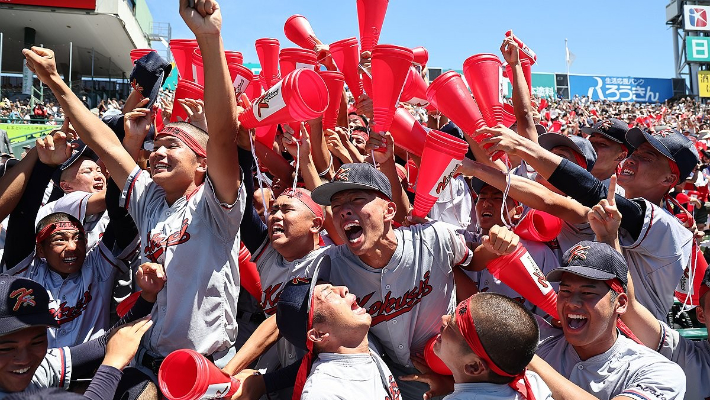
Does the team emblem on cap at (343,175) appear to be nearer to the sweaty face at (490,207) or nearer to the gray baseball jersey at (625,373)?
the sweaty face at (490,207)

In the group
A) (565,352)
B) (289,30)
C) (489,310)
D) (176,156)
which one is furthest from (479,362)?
(289,30)

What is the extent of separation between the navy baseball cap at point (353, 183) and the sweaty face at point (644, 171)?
4.86 feet

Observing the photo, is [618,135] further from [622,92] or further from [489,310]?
[622,92]

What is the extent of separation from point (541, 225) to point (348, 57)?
1707 mm

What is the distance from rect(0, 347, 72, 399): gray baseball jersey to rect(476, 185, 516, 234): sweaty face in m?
2.28

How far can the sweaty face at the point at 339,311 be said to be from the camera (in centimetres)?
254

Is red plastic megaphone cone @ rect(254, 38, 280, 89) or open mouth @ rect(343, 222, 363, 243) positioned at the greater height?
red plastic megaphone cone @ rect(254, 38, 280, 89)

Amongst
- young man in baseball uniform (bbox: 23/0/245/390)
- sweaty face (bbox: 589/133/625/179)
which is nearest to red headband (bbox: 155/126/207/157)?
young man in baseball uniform (bbox: 23/0/245/390)

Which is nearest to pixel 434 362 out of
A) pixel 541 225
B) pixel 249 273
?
pixel 541 225

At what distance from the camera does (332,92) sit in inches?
141

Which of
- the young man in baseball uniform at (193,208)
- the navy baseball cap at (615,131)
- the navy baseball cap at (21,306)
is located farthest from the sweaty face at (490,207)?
the navy baseball cap at (21,306)

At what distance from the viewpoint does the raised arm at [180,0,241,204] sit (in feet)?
7.67

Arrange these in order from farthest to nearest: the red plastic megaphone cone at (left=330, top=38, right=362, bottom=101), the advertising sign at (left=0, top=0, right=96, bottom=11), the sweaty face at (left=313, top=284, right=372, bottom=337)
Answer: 1. the advertising sign at (left=0, top=0, right=96, bottom=11)
2. the red plastic megaphone cone at (left=330, top=38, right=362, bottom=101)
3. the sweaty face at (left=313, top=284, right=372, bottom=337)

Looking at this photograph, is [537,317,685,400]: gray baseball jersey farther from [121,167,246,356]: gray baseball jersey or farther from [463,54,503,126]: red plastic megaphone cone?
[121,167,246,356]: gray baseball jersey
